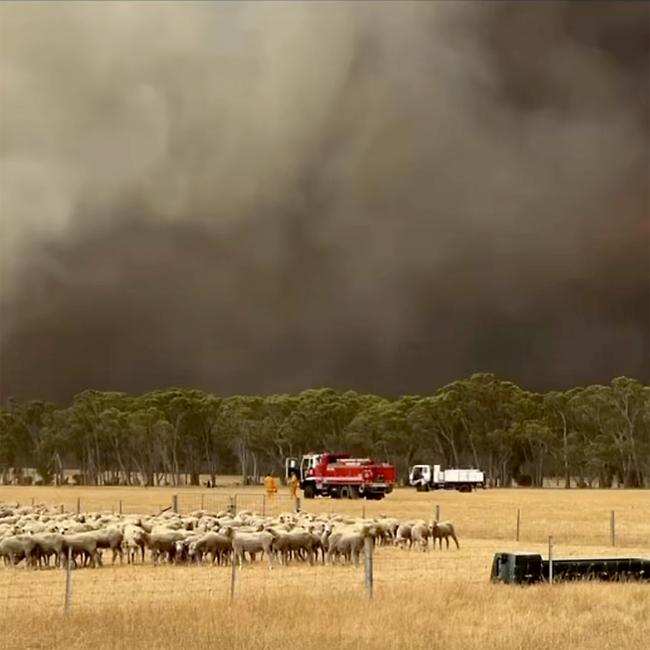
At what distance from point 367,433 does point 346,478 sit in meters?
70.0

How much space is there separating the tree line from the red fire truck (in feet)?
215

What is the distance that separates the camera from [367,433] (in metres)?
152

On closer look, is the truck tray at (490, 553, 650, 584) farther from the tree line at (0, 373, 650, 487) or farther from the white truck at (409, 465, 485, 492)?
the tree line at (0, 373, 650, 487)

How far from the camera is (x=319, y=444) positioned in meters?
160

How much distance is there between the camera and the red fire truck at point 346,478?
81.8 metres

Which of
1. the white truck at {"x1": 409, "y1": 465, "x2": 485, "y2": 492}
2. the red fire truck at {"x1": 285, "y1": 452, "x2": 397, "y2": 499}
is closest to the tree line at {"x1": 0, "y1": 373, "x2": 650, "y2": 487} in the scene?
the white truck at {"x1": 409, "y1": 465, "x2": 485, "y2": 492}

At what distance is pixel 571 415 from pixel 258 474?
48627 mm

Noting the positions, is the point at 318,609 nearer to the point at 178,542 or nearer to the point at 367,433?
the point at 178,542

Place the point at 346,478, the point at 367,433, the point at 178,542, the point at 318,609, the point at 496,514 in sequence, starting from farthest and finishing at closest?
1. the point at 367,433
2. the point at 346,478
3. the point at 496,514
4. the point at 178,542
5. the point at 318,609

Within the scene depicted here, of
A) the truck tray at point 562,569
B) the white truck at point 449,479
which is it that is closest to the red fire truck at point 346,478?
the white truck at point 449,479

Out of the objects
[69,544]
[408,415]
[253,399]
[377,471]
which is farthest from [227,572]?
[253,399]

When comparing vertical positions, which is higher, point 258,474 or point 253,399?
point 253,399

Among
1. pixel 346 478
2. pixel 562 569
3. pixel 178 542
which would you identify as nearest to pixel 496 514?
pixel 346 478

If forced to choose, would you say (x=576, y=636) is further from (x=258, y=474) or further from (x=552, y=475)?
(x=258, y=474)
